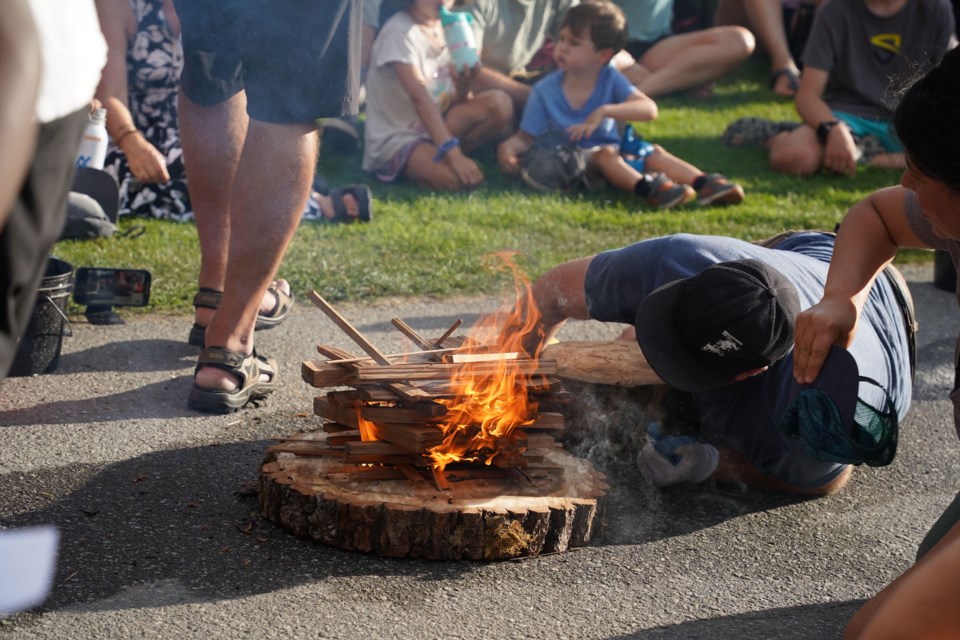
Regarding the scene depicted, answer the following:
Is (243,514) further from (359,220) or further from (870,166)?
(870,166)

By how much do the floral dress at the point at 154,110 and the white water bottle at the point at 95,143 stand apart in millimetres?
320

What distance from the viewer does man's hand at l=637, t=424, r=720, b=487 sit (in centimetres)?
347

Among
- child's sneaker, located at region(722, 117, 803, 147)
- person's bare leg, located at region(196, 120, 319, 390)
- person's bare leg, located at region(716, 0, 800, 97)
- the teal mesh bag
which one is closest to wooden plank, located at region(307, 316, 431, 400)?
person's bare leg, located at region(196, 120, 319, 390)

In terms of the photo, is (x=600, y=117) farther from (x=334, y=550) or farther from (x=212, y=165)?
(x=334, y=550)

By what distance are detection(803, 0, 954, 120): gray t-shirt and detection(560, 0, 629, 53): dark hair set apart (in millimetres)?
1521

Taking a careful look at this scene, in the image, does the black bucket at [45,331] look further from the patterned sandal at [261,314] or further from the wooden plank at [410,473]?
the wooden plank at [410,473]

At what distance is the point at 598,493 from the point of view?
10.5ft

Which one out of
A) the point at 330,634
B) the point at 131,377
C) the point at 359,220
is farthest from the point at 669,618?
the point at 359,220

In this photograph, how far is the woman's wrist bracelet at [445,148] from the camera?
7.22 metres

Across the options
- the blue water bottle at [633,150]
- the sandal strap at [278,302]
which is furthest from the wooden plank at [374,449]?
the blue water bottle at [633,150]

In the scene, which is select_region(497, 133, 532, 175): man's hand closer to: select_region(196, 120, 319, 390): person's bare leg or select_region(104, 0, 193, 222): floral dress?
select_region(104, 0, 193, 222): floral dress

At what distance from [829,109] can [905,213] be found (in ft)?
17.1

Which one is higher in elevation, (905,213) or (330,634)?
(905,213)

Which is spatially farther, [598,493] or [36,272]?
[598,493]
